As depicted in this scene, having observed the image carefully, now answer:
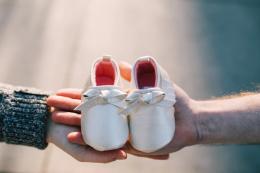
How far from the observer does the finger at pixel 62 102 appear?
120cm

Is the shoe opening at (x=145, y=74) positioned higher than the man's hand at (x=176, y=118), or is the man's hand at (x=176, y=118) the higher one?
the shoe opening at (x=145, y=74)

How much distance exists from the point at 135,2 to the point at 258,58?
0.66 m

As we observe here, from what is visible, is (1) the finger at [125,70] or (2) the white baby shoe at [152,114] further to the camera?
(1) the finger at [125,70]

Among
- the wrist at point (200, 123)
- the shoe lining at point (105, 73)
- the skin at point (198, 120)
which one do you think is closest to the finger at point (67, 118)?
the skin at point (198, 120)

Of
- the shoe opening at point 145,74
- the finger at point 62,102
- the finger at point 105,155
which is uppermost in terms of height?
the shoe opening at point 145,74

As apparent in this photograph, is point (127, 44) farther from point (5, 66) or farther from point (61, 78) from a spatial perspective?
point (5, 66)

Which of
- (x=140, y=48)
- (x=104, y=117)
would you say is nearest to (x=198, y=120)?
(x=104, y=117)

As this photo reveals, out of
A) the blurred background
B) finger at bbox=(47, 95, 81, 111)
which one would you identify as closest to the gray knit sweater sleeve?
finger at bbox=(47, 95, 81, 111)

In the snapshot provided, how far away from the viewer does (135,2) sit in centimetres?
225

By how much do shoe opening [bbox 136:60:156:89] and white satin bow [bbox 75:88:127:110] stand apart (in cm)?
9

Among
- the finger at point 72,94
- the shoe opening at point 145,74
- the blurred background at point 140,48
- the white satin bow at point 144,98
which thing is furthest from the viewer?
the blurred background at point 140,48

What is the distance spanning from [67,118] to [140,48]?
0.87 metres

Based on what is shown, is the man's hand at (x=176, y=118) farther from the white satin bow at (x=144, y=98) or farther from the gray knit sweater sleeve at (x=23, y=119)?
the white satin bow at (x=144, y=98)

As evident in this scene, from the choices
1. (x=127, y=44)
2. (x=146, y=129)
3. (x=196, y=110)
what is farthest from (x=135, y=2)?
(x=146, y=129)
